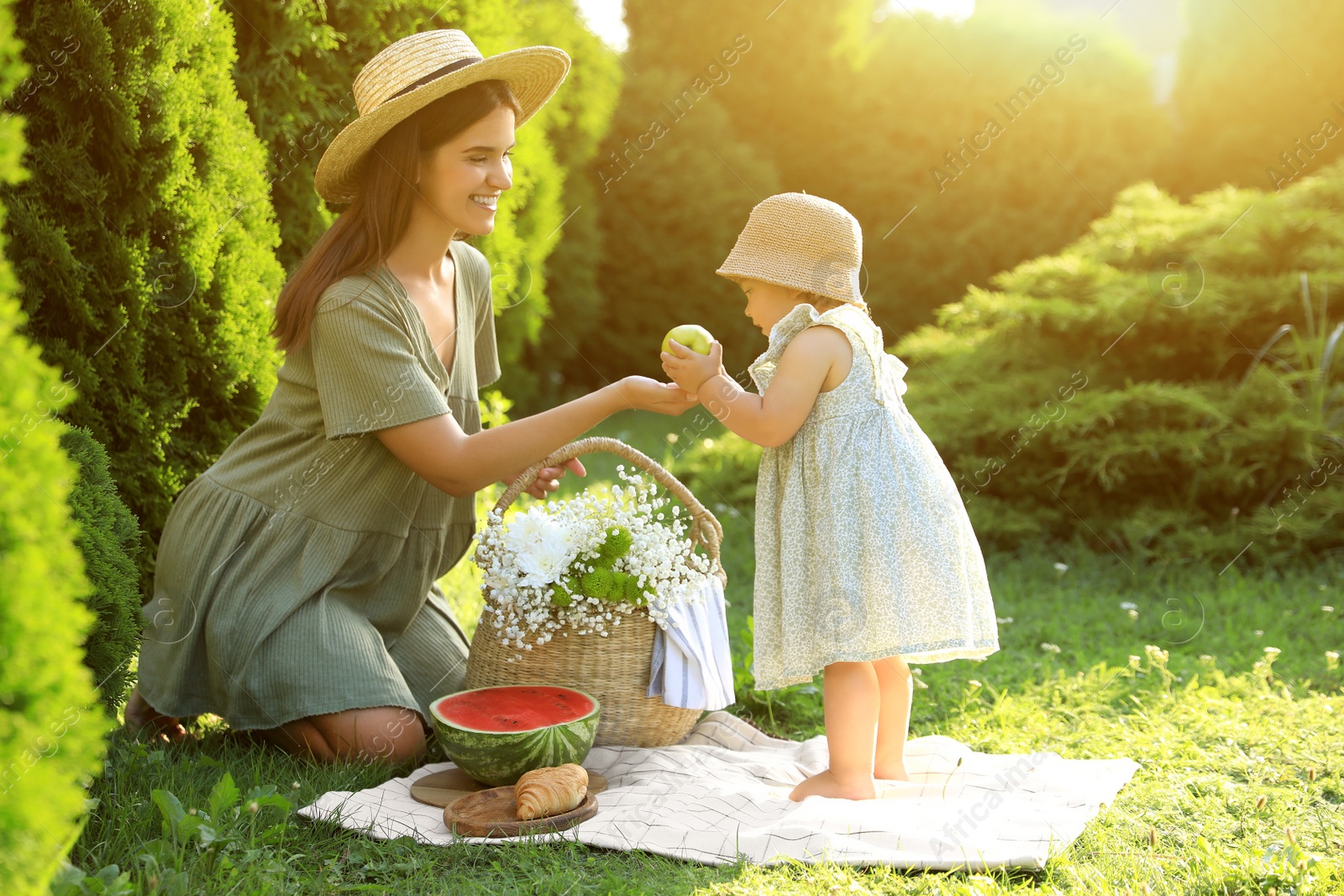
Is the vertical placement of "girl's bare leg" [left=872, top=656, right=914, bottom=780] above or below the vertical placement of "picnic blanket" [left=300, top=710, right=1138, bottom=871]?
above

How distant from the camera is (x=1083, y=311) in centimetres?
612

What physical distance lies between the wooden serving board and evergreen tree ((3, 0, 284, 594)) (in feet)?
5.34

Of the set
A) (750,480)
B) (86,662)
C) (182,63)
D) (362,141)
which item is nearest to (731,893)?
(86,662)

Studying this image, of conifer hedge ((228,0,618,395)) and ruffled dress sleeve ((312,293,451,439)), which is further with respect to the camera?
conifer hedge ((228,0,618,395))

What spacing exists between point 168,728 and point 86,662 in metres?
0.59

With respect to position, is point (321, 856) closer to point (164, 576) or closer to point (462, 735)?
point (462, 735)

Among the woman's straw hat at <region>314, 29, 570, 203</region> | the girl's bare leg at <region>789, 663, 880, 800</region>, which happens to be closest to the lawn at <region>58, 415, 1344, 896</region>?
the girl's bare leg at <region>789, 663, 880, 800</region>

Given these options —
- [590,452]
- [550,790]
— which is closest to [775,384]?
[590,452]

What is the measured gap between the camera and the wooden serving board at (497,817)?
8.06 feet

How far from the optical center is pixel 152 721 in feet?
9.88

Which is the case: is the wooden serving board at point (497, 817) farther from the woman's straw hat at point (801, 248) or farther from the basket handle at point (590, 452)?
the woman's straw hat at point (801, 248)

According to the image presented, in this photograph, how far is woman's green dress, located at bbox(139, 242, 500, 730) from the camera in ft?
9.36

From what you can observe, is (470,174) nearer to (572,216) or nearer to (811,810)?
(811,810)

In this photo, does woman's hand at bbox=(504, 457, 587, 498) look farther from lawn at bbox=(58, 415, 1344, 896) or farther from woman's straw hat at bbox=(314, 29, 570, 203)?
woman's straw hat at bbox=(314, 29, 570, 203)
